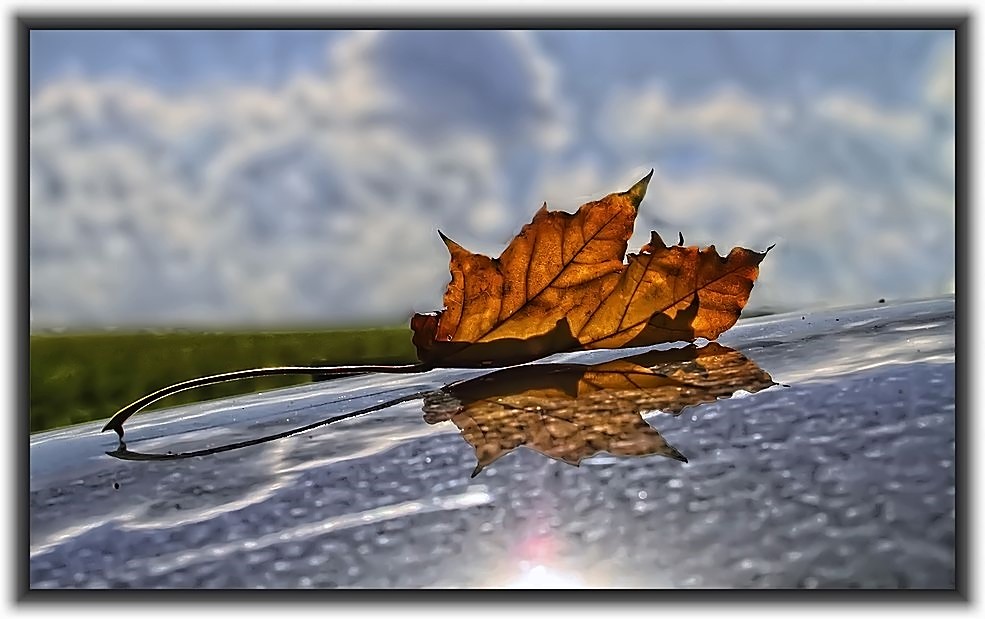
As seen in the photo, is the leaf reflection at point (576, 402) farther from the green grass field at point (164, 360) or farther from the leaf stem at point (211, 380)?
the green grass field at point (164, 360)

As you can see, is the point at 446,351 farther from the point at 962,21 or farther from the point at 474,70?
the point at 962,21

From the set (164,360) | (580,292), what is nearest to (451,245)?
(580,292)

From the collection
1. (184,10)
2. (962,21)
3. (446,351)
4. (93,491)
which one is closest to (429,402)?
(446,351)

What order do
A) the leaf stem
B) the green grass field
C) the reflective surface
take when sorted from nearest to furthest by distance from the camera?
the reflective surface < the leaf stem < the green grass field

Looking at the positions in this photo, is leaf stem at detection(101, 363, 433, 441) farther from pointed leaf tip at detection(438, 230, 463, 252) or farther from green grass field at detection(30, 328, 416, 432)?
green grass field at detection(30, 328, 416, 432)

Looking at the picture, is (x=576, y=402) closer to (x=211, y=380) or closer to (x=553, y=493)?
(x=553, y=493)

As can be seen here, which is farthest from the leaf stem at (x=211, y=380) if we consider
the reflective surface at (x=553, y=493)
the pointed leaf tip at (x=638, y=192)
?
the pointed leaf tip at (x=638, y=192)

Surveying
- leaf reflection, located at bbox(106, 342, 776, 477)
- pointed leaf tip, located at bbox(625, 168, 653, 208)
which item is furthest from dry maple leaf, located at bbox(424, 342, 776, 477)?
pointed leaf tip, located at bbox(625, 168, 653, 208)

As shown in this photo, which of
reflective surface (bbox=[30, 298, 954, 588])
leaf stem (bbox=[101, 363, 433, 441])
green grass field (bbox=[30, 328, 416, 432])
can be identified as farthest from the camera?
green grass field (bbox=[30, 328, 416, 432])
